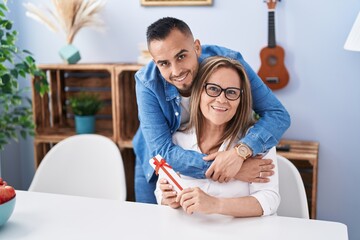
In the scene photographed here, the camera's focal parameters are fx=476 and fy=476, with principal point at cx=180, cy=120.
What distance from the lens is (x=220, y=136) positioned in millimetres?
1647

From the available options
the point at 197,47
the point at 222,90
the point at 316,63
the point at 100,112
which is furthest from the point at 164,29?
the point at 100,112

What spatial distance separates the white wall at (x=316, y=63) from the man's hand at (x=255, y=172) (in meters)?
1.14

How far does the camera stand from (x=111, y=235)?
133 cm

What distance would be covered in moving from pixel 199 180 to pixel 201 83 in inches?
12.8

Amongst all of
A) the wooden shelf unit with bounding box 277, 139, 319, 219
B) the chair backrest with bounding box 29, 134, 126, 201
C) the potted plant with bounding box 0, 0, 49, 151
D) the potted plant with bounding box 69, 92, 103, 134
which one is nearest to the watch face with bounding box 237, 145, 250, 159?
the chair backrest with bounding box 29, 134, 126, 201

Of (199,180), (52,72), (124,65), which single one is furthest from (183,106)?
(52,72)

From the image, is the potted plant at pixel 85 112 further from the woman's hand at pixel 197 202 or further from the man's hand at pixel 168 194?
the woman's hand at pixel 197 202

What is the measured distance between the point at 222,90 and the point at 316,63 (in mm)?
1166

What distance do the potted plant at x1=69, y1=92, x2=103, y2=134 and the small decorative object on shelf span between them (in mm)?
235

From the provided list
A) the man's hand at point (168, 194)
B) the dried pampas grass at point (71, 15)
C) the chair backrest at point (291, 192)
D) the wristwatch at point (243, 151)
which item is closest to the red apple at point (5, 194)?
the man's hand at point (168, 194)

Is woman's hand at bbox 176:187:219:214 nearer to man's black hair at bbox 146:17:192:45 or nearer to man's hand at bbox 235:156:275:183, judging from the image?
man's hand at bbox 235:156:275:183

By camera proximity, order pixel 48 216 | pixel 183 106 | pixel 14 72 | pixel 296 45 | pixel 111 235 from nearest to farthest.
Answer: pixel 111 235, pixel 48 216, pixel 183 106, pixel 14 72, pixel 296 45

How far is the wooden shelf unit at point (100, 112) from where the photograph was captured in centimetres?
261

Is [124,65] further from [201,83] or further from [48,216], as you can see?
[48,216]
